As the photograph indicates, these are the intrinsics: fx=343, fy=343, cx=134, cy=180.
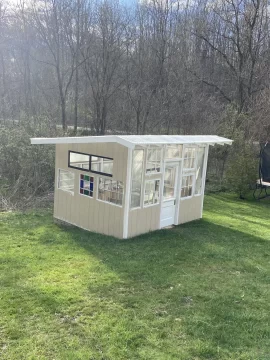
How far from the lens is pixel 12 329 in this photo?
4.04 meters

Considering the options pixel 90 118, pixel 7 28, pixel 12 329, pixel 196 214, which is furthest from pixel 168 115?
pixel 12 329

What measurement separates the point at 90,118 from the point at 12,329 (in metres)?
17.8

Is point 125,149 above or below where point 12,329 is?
above

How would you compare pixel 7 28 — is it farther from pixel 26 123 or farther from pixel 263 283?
pixel 263 283

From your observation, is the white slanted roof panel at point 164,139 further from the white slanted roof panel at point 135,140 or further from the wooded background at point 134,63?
the wooded background at point 134,63

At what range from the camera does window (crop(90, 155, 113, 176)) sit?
24.9ft

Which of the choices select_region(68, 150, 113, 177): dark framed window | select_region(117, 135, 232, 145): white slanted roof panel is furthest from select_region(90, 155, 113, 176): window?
select_region(117, 135, 232, 145): white slanted roof panel

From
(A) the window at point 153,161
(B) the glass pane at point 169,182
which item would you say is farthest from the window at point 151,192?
(B) the glass pane at point 169,182

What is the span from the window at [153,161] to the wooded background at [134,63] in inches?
336

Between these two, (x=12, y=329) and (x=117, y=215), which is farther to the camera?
(x=117, y=215)

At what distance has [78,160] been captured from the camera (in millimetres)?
8320

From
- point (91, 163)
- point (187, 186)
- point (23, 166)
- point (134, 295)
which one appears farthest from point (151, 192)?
point (23, 166)

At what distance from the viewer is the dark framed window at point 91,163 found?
763 centimetres

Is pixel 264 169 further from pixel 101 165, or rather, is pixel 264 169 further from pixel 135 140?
pixel 135 140
